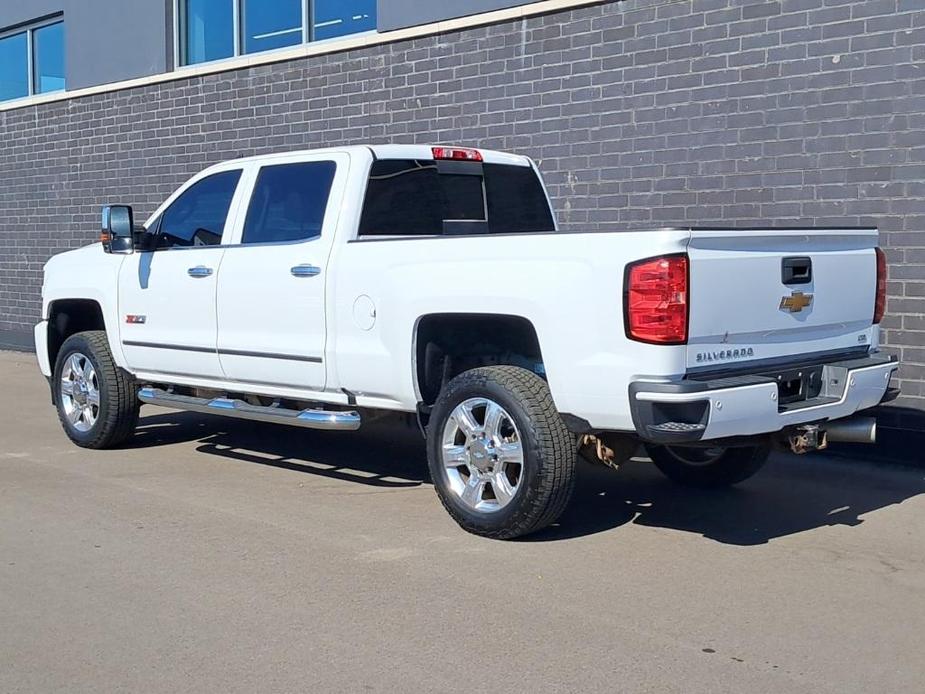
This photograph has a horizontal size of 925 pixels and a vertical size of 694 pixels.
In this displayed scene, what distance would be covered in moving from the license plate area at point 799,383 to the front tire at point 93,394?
15.8 ft

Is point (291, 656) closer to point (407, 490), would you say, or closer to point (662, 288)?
point (662, 288)

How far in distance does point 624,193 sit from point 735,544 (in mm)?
4480

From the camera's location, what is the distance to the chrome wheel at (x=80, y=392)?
8820mm

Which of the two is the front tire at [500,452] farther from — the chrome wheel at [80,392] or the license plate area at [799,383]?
the chrome wheel at [80,392]

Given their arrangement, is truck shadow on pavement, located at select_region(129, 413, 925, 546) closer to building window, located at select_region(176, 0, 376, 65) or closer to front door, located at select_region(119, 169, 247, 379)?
front door, located at select_region(119, 169, 247, 379)

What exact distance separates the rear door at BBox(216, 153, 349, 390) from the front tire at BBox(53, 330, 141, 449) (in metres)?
1.30

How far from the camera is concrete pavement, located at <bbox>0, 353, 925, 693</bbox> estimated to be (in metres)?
4.44

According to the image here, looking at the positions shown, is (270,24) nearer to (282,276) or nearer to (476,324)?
(282,276)

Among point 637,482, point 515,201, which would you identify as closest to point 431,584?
point 637,482

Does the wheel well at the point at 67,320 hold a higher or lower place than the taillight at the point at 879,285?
lower

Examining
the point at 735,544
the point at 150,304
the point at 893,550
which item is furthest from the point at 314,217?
the point at 893,550

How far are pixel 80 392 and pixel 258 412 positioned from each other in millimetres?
2085

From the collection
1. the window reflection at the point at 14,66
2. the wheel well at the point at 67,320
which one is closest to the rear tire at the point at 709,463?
the wheel well at the point at 67,320

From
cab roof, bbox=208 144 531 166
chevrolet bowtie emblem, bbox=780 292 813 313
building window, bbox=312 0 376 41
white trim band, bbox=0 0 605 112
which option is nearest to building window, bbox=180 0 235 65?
white trim band, bbox=0 0 605 112
